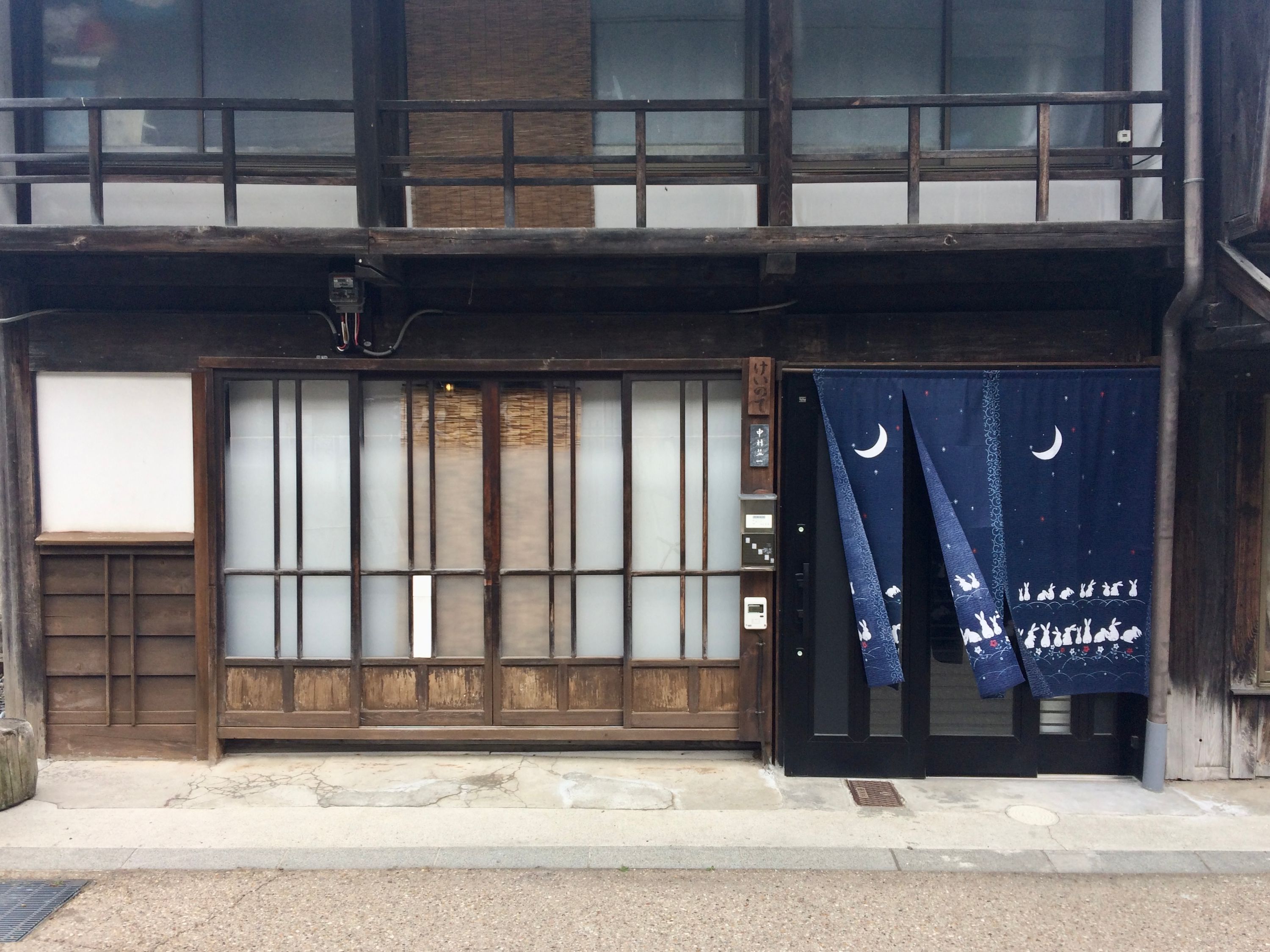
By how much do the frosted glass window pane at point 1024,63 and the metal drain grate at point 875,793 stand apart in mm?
5024

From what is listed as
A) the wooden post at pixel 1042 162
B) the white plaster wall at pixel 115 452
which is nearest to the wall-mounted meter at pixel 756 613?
the wooden post at pixel 1042 162

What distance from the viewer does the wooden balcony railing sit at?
525 cm

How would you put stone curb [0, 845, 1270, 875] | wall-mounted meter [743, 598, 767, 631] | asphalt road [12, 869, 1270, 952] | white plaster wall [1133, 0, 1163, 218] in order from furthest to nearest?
wall-mounted meter [743, 598, 767, 631] → white plaster wall [1133, 0, 1163, 218] → stone curb [0, 845, 1270, 875] → asphalt road [12, 869, 1270, 952]

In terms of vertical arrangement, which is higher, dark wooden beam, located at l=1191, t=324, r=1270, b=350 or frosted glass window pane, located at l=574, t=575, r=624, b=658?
dark wooden beam, located at l=1191, t=324, r=1270, b=350

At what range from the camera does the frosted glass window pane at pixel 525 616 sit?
6.06m

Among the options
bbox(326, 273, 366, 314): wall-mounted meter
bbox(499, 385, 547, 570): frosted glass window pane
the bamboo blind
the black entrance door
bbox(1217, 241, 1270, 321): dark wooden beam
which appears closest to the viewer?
bbox(1217, 241, 1270, 321): dark wooden beam

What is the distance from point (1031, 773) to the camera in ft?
18.9

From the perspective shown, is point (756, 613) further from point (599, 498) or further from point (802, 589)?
point (599, 498)

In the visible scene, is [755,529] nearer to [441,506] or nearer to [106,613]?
[441,506]

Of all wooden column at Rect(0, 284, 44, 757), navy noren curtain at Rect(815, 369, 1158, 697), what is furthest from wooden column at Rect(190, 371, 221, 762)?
navy noren curtain at Rect(815, 369, 1158, 697)

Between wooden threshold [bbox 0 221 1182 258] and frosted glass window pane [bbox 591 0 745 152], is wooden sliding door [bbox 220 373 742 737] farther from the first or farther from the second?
frosted glass window pane [bbox 591 0 745 152]

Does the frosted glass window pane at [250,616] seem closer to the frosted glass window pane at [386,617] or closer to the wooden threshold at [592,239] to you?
the frosted glass window pane at [386,617]

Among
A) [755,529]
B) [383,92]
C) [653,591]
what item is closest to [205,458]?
[383,92]

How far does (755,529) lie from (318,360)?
3658 millimetres
